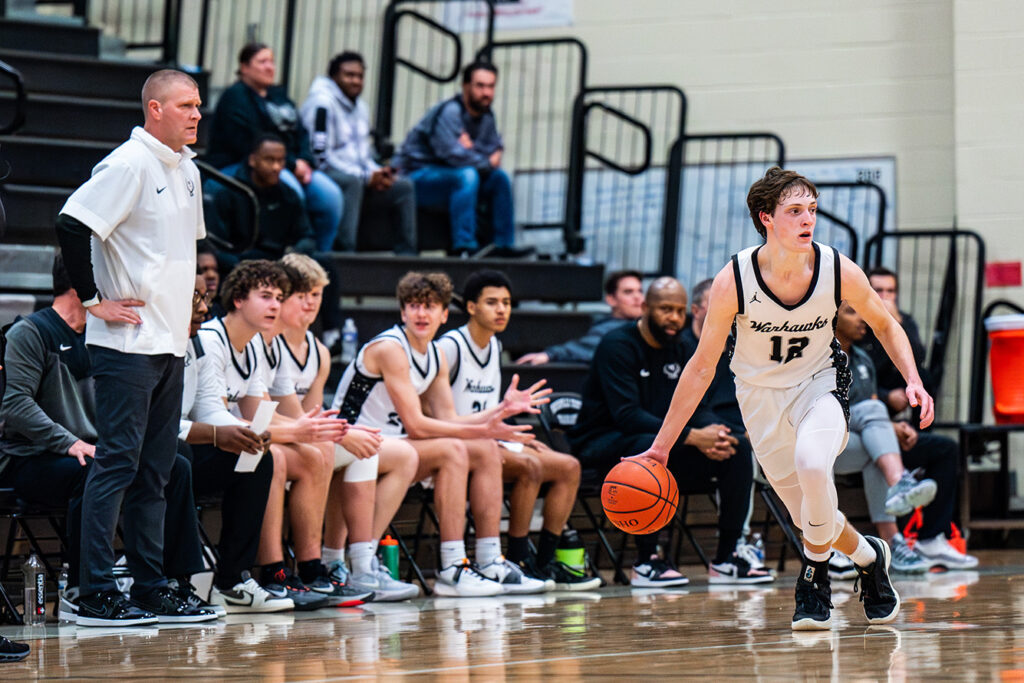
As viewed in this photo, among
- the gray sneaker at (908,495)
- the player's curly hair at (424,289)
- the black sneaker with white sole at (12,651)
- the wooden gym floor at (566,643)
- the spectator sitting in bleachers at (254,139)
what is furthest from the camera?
the spectator sitting in bleachers at (254,139)

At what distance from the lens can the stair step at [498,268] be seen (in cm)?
868

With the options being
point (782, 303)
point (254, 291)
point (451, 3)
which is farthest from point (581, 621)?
point (451, 3)

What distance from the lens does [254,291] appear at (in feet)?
19.6

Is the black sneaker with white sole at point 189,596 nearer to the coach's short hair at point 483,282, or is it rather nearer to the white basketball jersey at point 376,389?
the white basketball jersey at point 376,389

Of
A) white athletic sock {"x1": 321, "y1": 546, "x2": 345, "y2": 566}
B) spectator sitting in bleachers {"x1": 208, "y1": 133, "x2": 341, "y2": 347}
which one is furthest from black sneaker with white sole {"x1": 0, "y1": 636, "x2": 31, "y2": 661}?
spectator sitting in bleachers {"x1": 208, "y1": 133, "x2": 341, "y2": 347}

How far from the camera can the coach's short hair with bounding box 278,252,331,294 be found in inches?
250

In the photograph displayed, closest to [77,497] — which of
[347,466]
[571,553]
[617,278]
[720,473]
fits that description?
[347,466]

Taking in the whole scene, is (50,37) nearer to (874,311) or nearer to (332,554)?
(332,554)

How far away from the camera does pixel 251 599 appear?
575cm

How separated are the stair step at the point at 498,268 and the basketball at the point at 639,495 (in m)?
3.75

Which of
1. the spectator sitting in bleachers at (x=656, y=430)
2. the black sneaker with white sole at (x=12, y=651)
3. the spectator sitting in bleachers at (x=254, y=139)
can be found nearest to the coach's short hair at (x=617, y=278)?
the spectator sitting in bleachers at (x=656, y=430)

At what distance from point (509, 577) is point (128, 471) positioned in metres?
1.99

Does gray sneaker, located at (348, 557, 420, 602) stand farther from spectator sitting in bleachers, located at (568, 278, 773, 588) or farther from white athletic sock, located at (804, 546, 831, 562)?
white athletic sock, located at (804, 546, 831, 562)

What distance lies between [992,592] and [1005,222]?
396 centimetres
